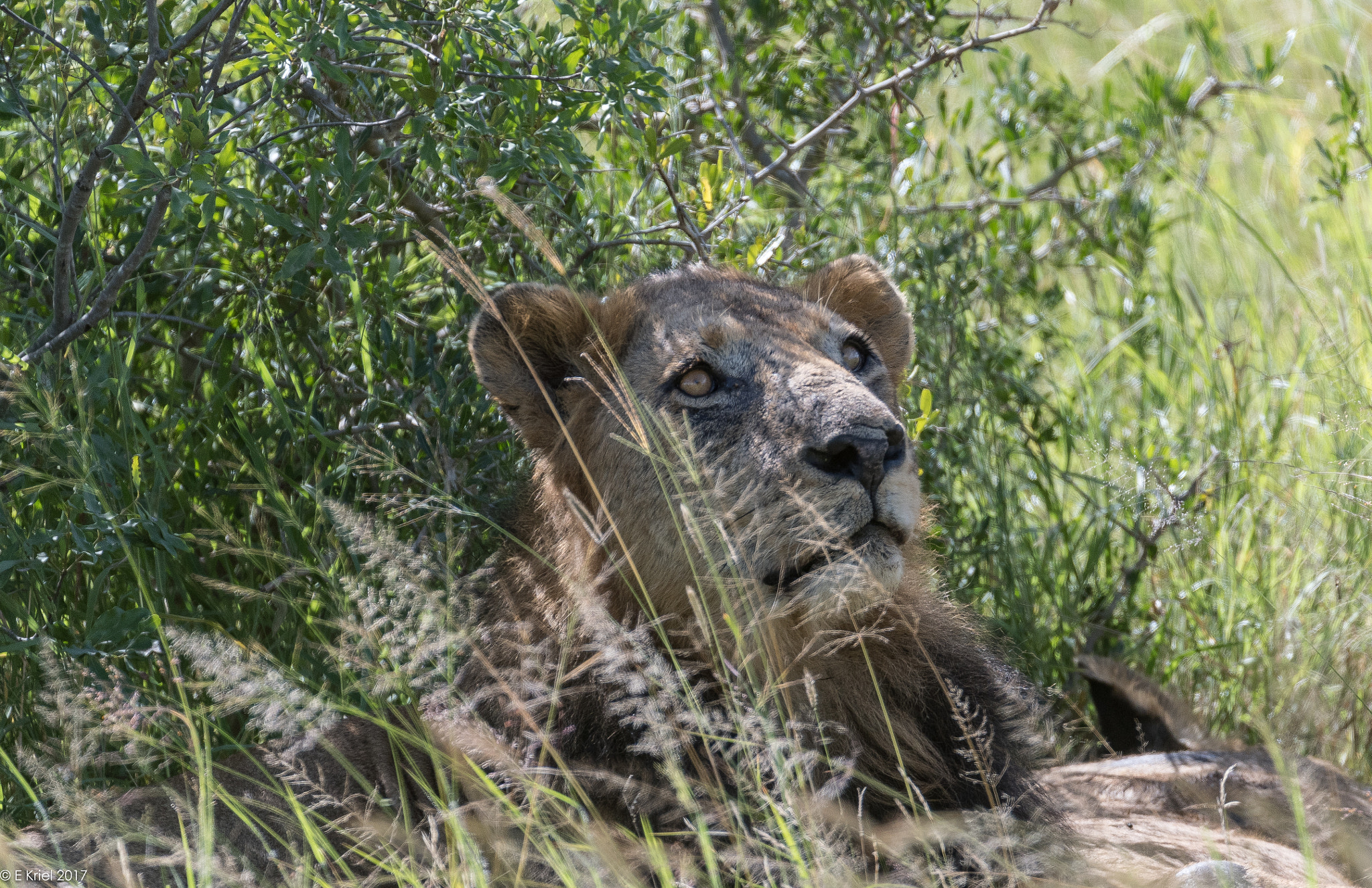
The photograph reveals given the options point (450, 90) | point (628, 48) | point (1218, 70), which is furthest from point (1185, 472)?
point (1218, 70)

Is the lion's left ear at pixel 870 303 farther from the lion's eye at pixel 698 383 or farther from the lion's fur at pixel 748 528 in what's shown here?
the lion's eye at pixel 698 383

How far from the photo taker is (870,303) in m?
4.27

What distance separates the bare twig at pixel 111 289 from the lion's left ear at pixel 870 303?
2.05 meters

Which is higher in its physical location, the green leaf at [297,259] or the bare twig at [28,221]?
the bare twig at [28,221]

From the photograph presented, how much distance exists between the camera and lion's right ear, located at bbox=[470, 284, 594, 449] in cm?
360

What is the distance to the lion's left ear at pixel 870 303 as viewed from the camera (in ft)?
13.6

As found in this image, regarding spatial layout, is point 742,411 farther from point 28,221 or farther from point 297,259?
point 28,221

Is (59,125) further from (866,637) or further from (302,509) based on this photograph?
(866,637)

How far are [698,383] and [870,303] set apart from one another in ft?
3.52

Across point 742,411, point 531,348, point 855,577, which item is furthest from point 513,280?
point 855,577

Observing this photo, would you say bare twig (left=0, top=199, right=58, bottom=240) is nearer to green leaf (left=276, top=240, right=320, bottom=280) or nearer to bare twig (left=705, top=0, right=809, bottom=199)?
green leaf (left=276, top=240, right=320, bottom=280)

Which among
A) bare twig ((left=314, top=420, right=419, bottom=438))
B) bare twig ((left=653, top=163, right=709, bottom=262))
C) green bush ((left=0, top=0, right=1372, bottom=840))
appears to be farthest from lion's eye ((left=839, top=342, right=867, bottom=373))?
bare twig ((left=314, top=420, right=419, bottom=438))

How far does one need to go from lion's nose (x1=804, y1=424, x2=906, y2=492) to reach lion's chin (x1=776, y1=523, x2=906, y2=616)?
0.45 ft

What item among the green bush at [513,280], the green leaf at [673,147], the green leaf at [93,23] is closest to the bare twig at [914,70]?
the green bush at [513,280]
